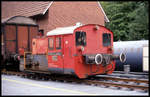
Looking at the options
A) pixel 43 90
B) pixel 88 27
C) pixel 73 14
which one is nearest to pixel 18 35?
pixel 73 14

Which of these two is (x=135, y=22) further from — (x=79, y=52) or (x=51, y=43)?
(x=79, y=52)

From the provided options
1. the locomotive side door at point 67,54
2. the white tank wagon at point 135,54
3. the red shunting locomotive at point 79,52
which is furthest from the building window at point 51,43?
the white tank wagon at point 135,54

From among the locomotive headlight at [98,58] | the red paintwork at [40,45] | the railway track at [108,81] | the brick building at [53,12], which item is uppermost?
the brick building at [53,12]

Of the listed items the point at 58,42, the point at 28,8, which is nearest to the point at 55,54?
the point at 58,42

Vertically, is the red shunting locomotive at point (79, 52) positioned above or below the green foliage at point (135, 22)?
below

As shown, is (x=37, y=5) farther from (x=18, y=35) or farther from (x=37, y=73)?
(x=37, y=73)

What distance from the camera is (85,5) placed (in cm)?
1825

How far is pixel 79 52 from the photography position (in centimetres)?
1173

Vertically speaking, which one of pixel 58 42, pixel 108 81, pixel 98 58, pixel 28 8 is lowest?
pixel 108 81

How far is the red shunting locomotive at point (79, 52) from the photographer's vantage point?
11656 millimetres

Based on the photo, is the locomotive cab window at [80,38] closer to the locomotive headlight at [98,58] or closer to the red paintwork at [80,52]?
the red paintwork at [80,52]

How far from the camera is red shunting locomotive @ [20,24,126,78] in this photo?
11656mm

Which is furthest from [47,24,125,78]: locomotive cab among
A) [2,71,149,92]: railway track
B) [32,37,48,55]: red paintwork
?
[32,37,48,55]: red paintwork

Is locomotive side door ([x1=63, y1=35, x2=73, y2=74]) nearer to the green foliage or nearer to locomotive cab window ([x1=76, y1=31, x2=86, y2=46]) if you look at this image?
locomotive cab window ([x1=76, y1=31, x2=86, y2=46])
